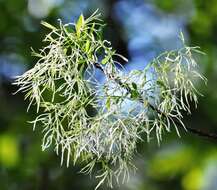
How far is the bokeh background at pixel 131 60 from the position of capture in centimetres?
315

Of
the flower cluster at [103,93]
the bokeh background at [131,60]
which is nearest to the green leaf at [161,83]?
the flower cluster at [103,93]

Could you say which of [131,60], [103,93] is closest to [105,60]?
[103,93]

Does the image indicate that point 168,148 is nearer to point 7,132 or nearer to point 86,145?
point 7,132

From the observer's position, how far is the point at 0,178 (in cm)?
376

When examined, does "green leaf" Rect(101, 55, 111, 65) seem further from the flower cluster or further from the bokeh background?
the bokeh background

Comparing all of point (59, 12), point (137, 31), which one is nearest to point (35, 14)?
point (59, 12)

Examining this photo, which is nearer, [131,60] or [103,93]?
[103,93]

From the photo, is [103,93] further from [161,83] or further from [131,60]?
[131,60]

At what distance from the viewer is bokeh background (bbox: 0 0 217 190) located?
315 centimetres

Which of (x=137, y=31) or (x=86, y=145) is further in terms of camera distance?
(x=137, y=31)

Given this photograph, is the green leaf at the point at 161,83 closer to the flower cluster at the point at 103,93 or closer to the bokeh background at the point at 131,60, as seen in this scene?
→ the flower cluster at the point at 103,93

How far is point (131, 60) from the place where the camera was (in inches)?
128

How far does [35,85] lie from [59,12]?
3205 mm

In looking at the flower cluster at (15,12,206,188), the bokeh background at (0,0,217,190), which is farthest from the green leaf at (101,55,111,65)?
the bokeh background at (0,0,217,190)
